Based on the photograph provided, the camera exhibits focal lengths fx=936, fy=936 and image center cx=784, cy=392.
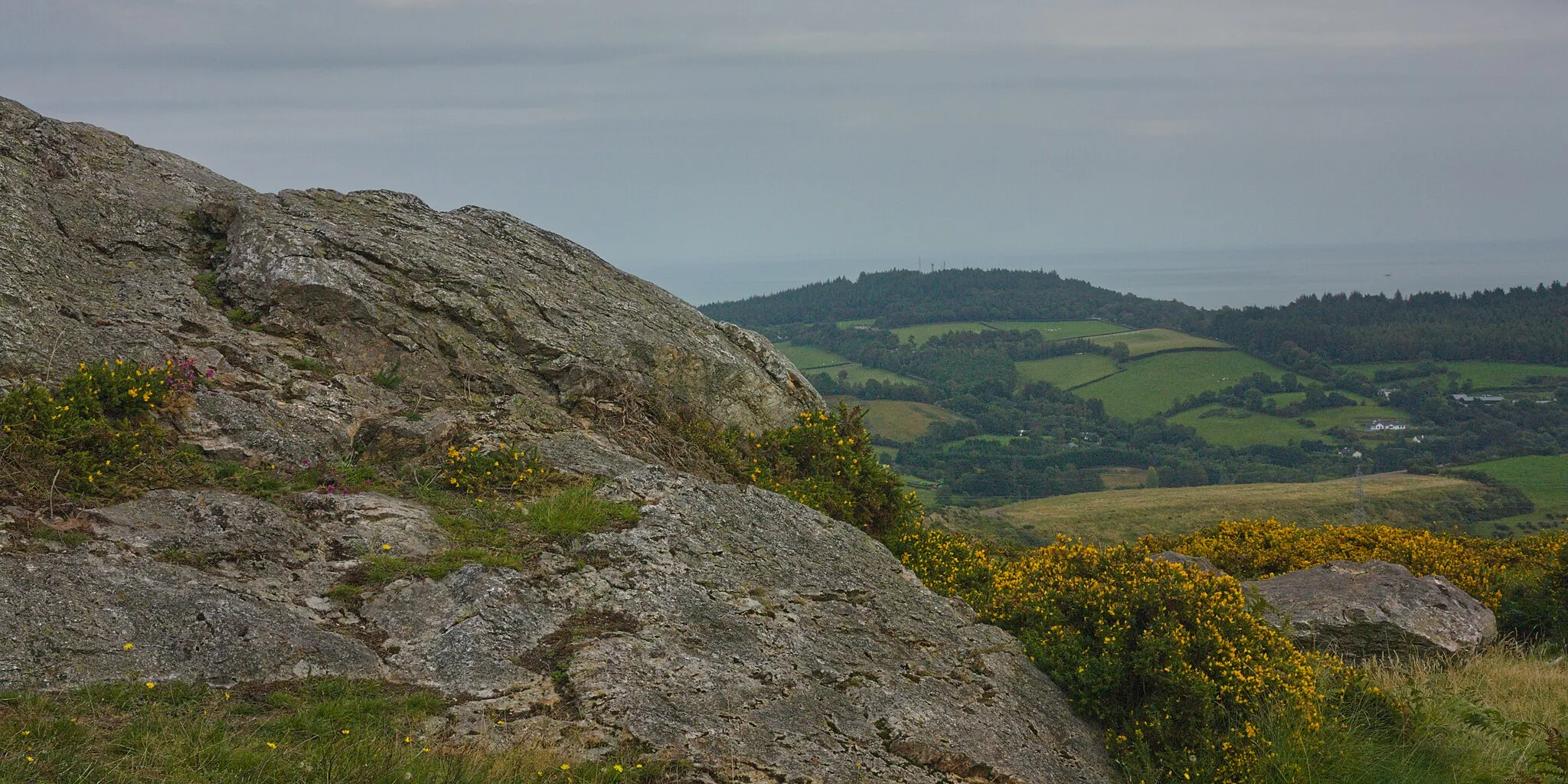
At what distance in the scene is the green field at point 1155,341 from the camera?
6703 inches

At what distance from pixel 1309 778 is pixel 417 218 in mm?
13468

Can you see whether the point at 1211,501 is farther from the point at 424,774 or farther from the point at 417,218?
the point at 424,774

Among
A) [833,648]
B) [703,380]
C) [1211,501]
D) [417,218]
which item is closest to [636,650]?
[833,648]

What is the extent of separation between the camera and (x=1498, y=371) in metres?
146

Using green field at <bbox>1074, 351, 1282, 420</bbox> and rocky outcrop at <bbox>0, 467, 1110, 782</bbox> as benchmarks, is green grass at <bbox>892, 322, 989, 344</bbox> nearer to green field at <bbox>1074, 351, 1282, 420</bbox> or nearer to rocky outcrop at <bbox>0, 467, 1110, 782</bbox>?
green field at <bbox>1074, 351, 1282, 420</bbox>

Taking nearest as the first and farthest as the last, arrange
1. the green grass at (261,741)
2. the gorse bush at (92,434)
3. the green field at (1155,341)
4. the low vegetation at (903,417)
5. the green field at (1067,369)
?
the green grass at (261,741)
the gorse bush at (92,434)
the low vegetation at (903,417)
the green field at (1067,369)
the green field at (1155,341)

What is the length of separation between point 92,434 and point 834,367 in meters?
154

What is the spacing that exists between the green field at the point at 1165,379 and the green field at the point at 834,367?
32022 millimetres

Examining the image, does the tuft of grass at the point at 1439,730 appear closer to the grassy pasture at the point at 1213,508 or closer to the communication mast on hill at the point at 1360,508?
the grassy pasture at the point at 1213,508

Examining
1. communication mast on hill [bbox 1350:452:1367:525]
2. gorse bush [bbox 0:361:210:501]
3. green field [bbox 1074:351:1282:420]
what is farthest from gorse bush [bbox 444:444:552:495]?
green field [bbox 1074:351:1282:420]

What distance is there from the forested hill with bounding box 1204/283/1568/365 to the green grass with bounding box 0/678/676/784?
182 meters

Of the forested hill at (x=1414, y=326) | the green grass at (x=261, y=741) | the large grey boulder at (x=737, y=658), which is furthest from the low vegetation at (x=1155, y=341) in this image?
the green grass at (x=261, y=741)

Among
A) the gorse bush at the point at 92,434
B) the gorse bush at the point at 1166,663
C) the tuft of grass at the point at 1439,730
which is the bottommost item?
the tuft of grass at the point at 1439,730

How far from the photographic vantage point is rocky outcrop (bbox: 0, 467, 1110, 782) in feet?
21.1
